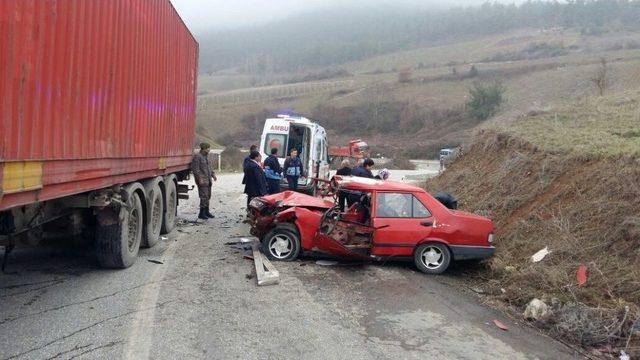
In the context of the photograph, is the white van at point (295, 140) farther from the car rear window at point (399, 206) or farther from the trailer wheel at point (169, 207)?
the car rear window at point (399, 206)

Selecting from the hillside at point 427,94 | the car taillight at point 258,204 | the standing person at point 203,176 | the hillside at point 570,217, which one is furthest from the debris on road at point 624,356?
the hillside at point 427,94

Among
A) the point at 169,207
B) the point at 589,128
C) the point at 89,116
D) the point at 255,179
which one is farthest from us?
the point at 589,128

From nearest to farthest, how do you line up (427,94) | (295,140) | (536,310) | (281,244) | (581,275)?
(536,310), (581,275), (281,244), (295,140), (427,94)

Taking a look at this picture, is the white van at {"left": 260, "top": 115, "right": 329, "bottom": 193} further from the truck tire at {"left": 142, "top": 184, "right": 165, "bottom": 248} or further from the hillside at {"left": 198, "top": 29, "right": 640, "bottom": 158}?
the hillside at {"left": 198, "top": 29, "right": 640, "bottom": 158}

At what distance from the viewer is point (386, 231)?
29.3ft

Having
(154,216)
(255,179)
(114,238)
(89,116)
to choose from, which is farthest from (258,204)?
(89,116)

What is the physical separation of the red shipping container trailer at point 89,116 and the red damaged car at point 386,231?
212cm

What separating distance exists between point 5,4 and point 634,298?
6754 millimetres

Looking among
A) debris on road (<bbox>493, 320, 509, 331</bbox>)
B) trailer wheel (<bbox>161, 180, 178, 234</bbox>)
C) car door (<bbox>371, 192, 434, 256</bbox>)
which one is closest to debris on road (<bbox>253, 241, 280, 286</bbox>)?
car door (<bbox>371, 192, 434, 256</bbox>)

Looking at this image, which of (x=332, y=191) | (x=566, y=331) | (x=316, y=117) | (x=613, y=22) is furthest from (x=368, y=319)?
(x=613, y=22)

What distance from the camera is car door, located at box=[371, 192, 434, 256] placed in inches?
352

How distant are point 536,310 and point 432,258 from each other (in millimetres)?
2167

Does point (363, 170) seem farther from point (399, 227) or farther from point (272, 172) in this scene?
point (399, 227)

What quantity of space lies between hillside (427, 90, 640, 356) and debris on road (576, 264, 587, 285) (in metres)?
0.06
